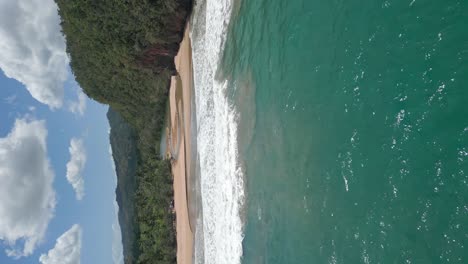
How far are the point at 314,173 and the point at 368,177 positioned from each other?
7.95 feet

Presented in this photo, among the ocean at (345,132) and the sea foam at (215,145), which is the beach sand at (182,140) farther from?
the ocean at (345,132)

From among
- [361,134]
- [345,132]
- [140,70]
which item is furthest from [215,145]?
[140,70]

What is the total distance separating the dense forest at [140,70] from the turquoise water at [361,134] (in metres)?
12.4

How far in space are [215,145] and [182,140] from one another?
960cm

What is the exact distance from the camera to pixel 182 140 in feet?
102

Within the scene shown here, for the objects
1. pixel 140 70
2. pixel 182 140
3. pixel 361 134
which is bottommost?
pixel 361 134

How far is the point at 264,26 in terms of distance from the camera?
55.0ft

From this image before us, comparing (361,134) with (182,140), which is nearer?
(361,134)

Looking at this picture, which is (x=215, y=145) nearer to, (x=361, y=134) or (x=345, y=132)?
(x=345, y=132)

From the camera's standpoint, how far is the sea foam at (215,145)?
744 inches

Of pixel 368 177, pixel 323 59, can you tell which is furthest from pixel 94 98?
pixel 368 177

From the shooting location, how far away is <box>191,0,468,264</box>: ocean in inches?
338

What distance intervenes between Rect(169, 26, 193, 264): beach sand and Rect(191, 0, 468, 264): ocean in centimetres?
879

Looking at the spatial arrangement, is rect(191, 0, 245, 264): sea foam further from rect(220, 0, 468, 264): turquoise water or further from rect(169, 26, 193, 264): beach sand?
rect(169, 26, 193, 264): beach sand
